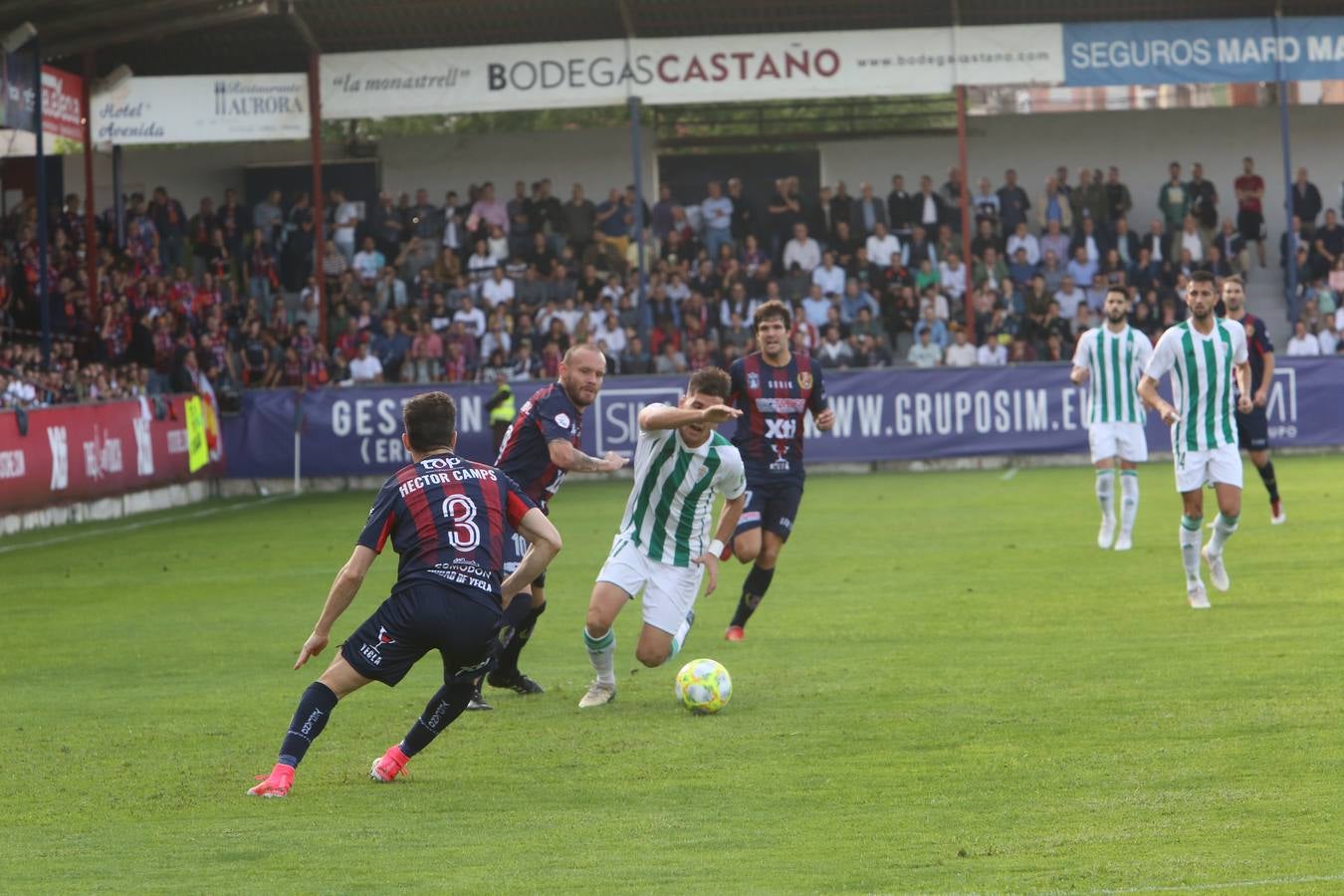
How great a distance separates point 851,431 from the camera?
29.8 m

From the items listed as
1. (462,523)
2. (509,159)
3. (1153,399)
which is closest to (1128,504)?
(1153,399)

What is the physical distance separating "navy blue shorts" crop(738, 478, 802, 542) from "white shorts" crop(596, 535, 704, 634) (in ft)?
8.08

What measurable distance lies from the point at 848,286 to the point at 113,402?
12.2 meters

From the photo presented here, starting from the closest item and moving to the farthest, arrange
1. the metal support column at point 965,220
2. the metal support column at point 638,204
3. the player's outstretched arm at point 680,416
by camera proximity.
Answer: the player's outstretched arm at point 680,416, the metal support column at point 638,204, the metal support column at point 965,220

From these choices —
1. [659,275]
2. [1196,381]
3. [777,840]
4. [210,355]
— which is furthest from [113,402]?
[777,840]

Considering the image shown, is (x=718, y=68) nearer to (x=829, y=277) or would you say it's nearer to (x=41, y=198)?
(x=829, y=277)

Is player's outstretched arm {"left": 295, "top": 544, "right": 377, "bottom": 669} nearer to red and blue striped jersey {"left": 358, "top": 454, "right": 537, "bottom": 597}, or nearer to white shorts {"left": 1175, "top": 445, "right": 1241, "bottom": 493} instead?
red and blue striped jersey {"left": 358, "top": 454, "right": 537, "bottom": 597}

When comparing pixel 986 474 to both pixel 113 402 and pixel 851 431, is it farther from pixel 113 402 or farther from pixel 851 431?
pixel 113 402

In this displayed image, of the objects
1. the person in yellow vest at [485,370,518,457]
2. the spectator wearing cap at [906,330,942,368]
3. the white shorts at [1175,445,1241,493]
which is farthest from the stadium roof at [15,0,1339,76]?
the white shorts at [1175,445,1241,493]

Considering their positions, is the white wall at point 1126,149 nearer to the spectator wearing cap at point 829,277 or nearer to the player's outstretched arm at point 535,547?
the spectator wearing cap at point 829,277

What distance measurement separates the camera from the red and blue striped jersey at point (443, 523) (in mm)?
7871

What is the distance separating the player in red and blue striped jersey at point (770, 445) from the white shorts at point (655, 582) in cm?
237

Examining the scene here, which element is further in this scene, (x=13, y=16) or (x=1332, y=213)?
(x=1332, y=213)

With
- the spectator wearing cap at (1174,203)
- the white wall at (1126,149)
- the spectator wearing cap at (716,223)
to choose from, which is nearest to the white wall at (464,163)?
the white wall at (1126,149)
